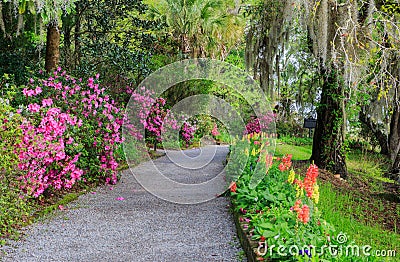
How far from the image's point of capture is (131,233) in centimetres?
445

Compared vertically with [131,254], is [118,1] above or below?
above

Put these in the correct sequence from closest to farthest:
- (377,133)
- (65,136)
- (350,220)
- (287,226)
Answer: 1. (287,226)
2. (350,220)
3. (65,136)
4. (377,133)

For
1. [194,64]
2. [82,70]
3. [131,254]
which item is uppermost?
[194,64]

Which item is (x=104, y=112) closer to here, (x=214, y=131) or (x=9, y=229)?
(x=9, y=229)

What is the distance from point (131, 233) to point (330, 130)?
4683mm

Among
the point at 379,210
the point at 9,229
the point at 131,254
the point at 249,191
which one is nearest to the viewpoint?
the point at 131,254

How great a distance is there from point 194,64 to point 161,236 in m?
9.76

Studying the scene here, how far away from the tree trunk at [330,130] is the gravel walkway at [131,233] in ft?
9.15

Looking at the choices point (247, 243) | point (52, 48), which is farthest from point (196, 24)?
point (247, 243)

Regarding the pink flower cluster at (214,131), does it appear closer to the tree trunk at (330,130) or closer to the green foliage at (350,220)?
the tree trunk at (330,130)

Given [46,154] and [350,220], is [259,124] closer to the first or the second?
[350,220]

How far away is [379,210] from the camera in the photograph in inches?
238

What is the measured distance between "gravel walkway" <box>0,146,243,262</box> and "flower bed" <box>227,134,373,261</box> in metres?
0.29

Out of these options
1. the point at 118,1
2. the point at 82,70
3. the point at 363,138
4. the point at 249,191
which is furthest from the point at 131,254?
the point at 363,138
